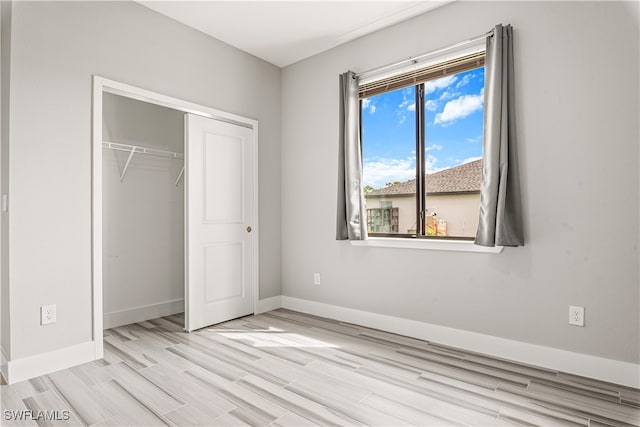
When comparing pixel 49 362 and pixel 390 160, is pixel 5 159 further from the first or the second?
pixel 390 160

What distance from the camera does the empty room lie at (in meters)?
2.18

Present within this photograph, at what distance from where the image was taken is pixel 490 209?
2541 millimetres

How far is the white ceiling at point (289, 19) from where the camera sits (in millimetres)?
2947

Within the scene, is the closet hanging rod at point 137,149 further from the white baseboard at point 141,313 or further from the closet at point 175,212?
the white baseboard at point 141,313

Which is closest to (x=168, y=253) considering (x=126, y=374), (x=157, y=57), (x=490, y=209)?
(x=126, y=374)

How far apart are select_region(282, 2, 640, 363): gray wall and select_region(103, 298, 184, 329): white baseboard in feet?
7.18

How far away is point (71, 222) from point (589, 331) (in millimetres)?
3435

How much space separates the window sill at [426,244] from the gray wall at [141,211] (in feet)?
6.35

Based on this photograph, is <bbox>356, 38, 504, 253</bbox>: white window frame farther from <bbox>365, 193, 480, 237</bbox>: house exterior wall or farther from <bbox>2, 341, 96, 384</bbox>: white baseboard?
<bbox>2, 341, 96, 384</bbox>: white baseboard

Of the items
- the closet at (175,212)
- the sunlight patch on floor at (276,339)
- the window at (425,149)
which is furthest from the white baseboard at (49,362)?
the window at (425,149)

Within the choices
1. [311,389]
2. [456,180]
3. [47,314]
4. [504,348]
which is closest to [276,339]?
[311,389]

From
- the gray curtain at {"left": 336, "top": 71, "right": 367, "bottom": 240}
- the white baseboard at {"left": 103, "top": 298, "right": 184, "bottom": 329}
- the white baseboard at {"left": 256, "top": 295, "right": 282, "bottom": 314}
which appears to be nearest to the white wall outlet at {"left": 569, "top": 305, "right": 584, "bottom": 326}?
the gray curtain at {"left": 336, "top": 71, "right": 367, "bottom": 240}

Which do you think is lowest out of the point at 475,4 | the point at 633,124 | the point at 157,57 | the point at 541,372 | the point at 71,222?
the point at 541,372

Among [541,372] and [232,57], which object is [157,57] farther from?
[541,372]
